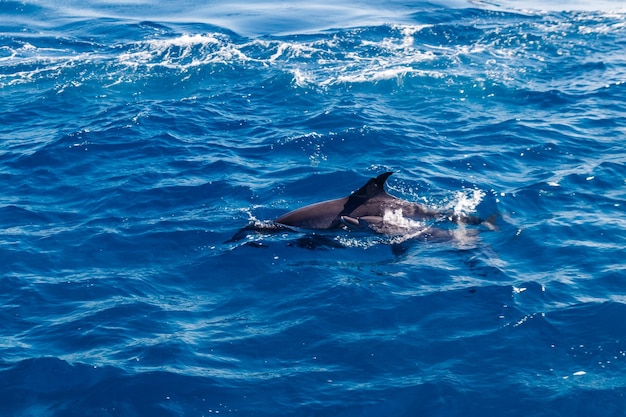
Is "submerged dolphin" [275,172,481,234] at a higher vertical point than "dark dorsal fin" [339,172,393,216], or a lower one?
lower

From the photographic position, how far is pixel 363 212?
62.1 feet

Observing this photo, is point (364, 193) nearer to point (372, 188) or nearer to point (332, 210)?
point (372, 188)

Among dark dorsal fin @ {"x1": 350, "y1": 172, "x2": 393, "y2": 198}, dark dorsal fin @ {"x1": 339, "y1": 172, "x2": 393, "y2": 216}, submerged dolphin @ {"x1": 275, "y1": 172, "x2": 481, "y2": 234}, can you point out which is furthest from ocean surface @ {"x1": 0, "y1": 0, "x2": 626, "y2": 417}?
dark dorsal fin @ {"x1": 350, "y1": 172, "x2": 393, "y2": 198}

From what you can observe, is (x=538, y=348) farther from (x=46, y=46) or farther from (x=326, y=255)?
(x=46, y=46)

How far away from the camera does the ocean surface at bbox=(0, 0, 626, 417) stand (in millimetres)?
13602

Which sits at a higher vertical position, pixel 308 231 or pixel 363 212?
pixel 363 212

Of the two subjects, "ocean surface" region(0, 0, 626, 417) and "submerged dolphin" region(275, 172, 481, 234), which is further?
"submerged dolphin" region(275, 172, 481, 234)

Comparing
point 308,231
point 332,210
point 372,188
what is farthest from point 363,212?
point 308,231

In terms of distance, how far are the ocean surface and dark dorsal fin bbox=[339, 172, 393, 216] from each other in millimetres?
696

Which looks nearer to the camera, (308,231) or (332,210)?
→ (308,231)

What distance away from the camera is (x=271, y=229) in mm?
19078

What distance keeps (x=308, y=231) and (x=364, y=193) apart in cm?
174

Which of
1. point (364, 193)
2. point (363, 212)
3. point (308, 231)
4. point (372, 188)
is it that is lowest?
point (308, 231)

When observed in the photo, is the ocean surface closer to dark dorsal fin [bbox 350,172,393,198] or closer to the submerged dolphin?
the submerged dolphin
